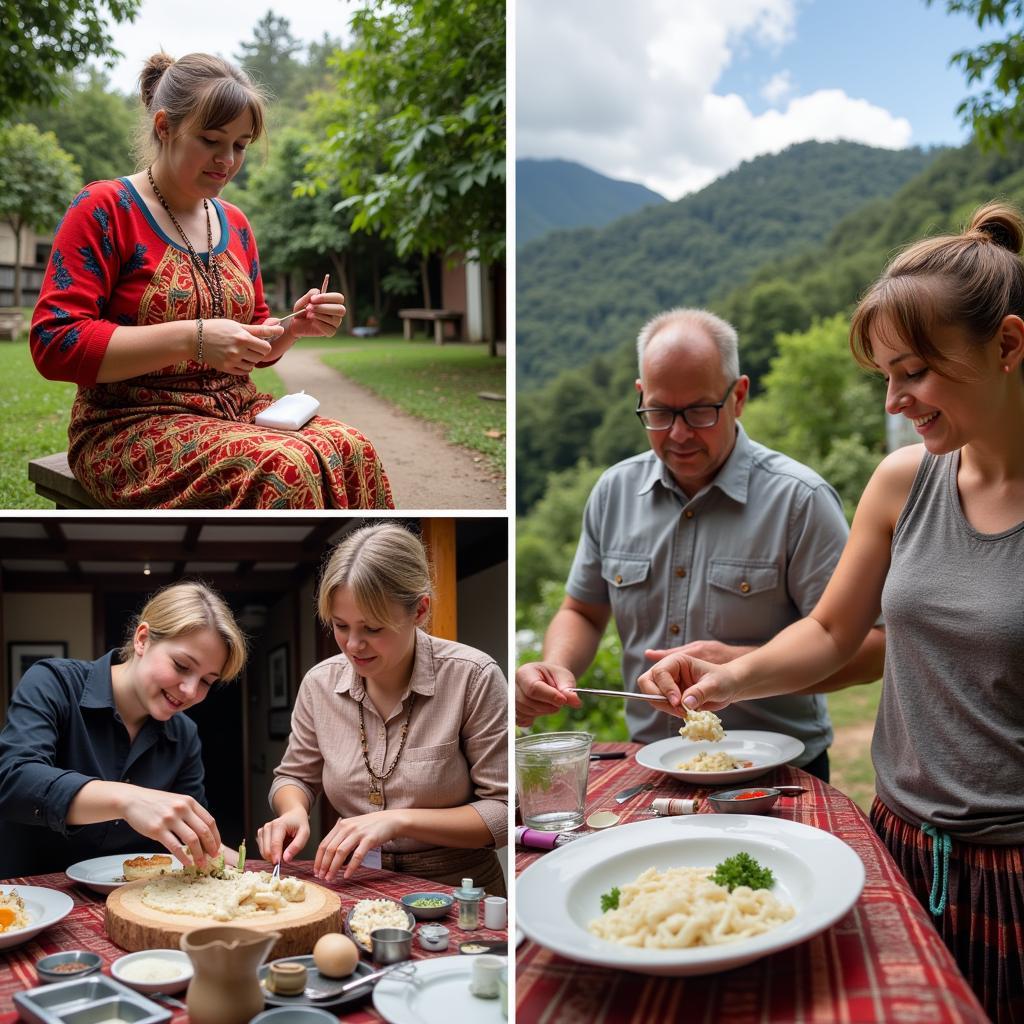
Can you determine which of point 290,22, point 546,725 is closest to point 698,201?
point 546,725

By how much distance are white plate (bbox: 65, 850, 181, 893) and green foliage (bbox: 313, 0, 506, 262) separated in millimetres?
2813

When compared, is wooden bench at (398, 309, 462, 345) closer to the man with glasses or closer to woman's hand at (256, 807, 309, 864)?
the man with glasses

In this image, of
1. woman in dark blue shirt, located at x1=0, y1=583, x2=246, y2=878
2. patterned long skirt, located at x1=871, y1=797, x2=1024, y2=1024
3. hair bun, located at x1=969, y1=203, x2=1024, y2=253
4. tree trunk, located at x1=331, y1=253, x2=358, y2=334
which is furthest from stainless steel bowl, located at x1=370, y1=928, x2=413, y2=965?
tree trunk, located at x1=331, y1=253, x2=358, y2=334

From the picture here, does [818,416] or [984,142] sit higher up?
[984,142]

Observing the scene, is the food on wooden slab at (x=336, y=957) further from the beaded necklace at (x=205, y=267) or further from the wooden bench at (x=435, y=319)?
the wooden bench at (x=435, y=319)

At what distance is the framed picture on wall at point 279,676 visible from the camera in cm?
208

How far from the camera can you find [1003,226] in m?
1.70

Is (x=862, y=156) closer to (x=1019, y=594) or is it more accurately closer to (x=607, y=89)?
(x=607, y=89)

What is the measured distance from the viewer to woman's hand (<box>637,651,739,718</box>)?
1740mm

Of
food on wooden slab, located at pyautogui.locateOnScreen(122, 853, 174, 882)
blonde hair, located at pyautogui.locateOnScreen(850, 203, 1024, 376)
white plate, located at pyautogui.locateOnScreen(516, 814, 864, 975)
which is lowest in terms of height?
food on wooden slab, located at pyautogui.locateOnScreen(122, 853, 174, 882)

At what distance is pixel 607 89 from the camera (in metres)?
28.7

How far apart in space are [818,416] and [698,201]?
539cm

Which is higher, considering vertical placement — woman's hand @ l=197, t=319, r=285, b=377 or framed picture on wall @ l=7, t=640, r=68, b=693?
woman's hand @ l=197, t=319, r=285, b=377

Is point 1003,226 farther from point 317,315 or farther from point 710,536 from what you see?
point 317,315
